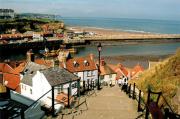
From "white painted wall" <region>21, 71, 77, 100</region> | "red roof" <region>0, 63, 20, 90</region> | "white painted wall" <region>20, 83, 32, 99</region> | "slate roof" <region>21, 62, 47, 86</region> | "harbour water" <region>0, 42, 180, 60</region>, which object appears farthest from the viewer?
"harbour water" <region>0, 42, 180, 60</region>

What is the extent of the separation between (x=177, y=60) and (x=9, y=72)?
28.9 m

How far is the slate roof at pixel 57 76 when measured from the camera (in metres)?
26.9

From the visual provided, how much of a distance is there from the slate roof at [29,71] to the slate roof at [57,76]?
533 cm

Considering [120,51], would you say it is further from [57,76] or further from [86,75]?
[57,76]

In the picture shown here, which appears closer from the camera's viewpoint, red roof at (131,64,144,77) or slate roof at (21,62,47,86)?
slate roof at (21,62,47,86)

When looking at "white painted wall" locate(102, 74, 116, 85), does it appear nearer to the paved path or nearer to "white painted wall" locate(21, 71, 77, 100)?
"white painted wall" locate(21, 71, 77, 100)

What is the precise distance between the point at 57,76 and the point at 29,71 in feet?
28.9

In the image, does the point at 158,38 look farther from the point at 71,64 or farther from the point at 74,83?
the point at 74,83

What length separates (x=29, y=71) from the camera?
116 ft

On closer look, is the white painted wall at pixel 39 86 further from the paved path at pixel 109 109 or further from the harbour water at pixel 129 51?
the harbour water at pixel 129 51

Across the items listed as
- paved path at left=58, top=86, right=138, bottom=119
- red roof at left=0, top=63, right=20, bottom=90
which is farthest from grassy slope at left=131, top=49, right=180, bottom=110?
red roof at left=0, top=63, right=20, bottom=90

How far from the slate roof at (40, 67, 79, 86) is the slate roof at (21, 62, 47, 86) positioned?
17.5 ft

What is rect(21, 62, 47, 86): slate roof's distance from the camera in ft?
110

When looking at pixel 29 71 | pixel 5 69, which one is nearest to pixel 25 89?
pixel 29 71
